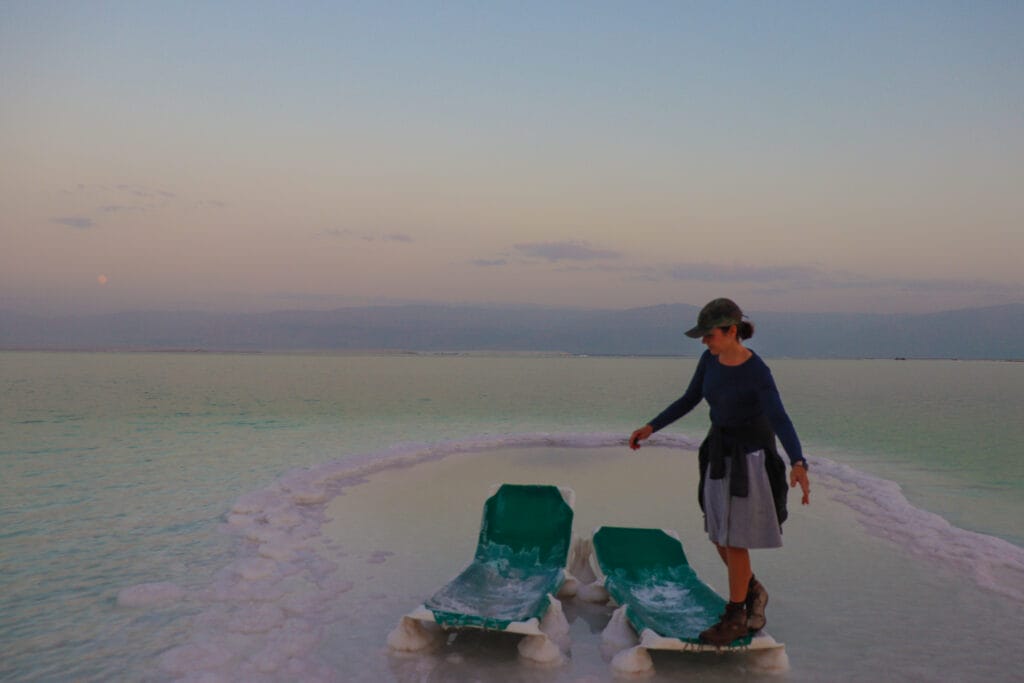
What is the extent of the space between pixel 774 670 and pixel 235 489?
400 inches

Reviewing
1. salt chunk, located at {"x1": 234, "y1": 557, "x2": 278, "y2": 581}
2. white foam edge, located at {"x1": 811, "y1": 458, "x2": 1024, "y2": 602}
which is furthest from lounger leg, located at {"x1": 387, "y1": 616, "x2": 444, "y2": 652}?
white foam edge, located at {"x1": 811, "y1": 458, "x2": 1024, "y2": 602}

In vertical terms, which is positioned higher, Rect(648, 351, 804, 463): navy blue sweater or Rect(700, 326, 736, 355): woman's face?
Rect(700, 326, 736, 355): woman's face

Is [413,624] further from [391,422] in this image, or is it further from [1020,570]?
[391,422]

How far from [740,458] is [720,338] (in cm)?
88

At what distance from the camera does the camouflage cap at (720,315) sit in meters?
4.79

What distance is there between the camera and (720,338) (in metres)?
4.84

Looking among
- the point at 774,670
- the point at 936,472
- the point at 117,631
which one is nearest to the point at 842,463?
the point at 936,472

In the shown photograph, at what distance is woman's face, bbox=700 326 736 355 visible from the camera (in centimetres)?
484

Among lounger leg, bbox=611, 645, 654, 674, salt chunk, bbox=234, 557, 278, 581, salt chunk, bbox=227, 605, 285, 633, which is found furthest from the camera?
salt chunk, bbox=234, 557, 278, 581

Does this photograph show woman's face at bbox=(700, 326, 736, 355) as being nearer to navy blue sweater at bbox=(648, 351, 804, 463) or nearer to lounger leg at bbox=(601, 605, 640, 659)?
navy blue sweater at bbox=(648, 351, 804, 463)

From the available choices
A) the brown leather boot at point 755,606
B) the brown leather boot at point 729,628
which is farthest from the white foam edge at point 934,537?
the brown leather boot at point 729,628

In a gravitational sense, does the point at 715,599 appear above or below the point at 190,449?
above

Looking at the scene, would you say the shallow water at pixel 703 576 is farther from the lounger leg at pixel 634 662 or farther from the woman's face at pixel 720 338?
the woman's face at pixel 720 338

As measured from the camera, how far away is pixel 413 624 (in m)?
5.37
